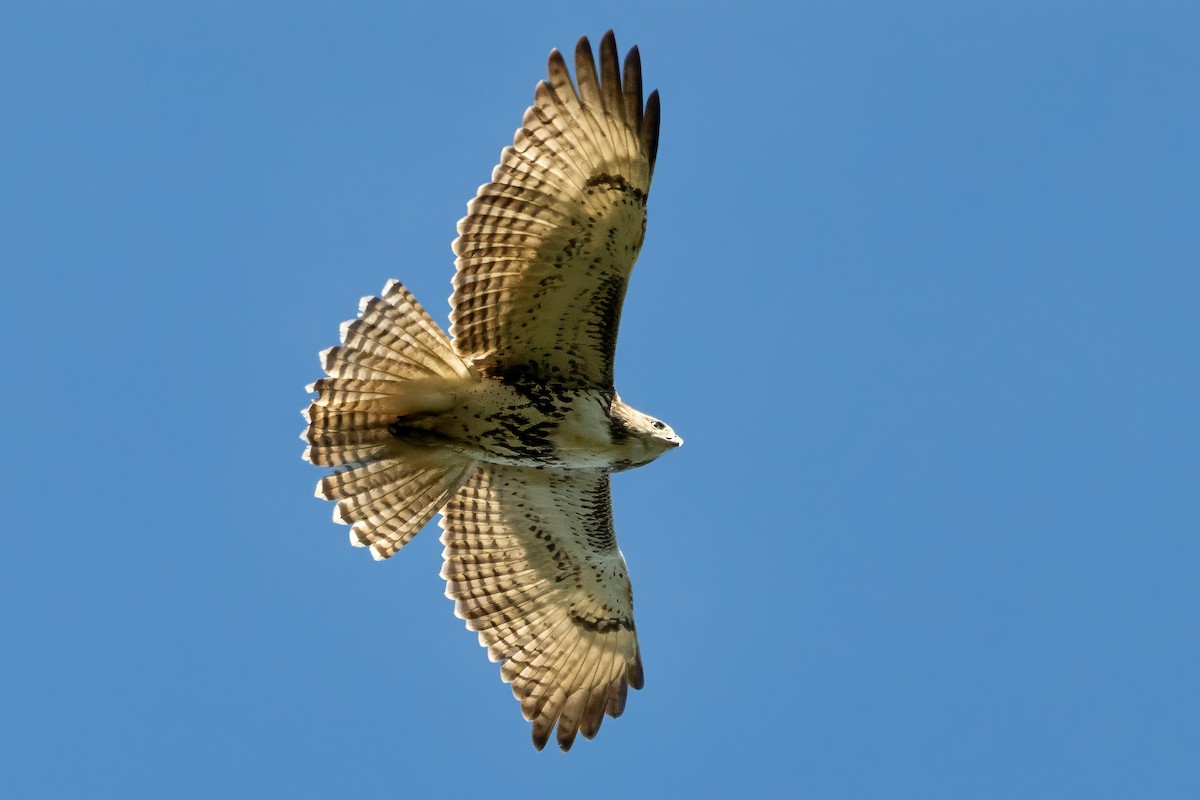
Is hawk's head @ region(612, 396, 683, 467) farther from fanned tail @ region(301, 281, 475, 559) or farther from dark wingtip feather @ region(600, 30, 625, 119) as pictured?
dark wingtip feather @ region(600, 30, 625, 119)

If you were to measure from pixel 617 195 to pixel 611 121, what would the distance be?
0.46 meters

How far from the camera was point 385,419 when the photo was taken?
419 inches

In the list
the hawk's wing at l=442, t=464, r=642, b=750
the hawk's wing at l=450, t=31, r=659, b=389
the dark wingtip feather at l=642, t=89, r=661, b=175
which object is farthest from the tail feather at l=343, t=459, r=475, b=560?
the dark wingtip feather at l=642, t=89, r=661, b=175

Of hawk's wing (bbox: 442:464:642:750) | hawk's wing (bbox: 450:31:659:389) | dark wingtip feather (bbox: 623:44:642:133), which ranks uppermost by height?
dark wingtip feather (bbox: 623:44:642:133)

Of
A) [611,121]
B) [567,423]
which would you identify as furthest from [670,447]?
[611,121]

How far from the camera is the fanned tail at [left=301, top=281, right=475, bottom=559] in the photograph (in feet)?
33.8

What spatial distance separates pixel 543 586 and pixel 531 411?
195 cm

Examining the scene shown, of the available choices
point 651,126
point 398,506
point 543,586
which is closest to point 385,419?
point 398,506

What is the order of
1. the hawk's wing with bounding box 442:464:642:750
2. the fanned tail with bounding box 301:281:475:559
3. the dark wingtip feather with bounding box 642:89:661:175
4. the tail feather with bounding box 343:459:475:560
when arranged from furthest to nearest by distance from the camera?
the hawk's wing with bounding box 442:464:642:750
the tail feather with bounding box 343:459:475:560
the fanned tail with bounding box 301:281:475:559
the dark wingtip feather with bounding box 642:89:661:175

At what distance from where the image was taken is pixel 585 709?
11562 millimetres

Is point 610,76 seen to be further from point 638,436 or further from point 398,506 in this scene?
point 398,506

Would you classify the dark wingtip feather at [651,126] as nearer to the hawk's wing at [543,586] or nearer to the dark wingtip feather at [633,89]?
the dark wingtip feather at [633,89]

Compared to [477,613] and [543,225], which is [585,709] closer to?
[477,613]

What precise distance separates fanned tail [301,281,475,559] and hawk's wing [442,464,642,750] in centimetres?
64
